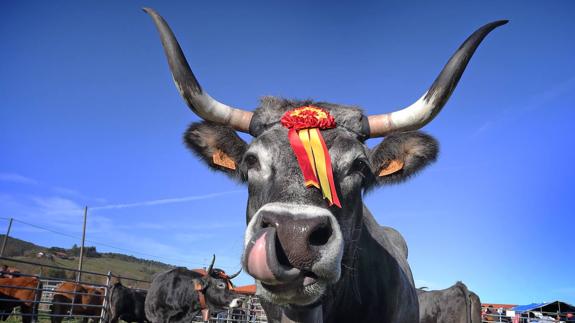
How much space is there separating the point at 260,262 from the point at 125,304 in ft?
57.4

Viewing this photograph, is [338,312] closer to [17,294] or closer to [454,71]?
[454,71]

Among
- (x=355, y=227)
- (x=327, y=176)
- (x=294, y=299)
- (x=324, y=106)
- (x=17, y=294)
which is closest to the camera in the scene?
(x=294, y=299)

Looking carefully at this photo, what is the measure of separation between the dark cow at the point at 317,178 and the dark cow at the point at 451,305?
441 cm

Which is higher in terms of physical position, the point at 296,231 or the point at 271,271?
the point at 296,231

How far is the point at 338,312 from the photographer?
11.6 ft

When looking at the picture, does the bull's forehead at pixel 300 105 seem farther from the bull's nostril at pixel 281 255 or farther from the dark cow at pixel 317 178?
the bull's nostril at pixel 281 255

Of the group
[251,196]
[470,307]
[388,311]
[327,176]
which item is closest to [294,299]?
[327,176]

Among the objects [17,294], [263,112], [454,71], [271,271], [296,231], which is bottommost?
[17,294]

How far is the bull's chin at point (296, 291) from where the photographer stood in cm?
245

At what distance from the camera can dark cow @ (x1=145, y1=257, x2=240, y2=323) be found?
14617 millimetres

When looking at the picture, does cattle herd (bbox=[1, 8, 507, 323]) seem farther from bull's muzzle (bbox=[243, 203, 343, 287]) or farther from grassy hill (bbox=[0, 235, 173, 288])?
grassy hill (bbox=[0, 235, 173, 288])

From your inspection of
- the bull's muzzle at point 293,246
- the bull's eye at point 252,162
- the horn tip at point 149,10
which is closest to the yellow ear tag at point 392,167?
the bull's eye at point 252,162

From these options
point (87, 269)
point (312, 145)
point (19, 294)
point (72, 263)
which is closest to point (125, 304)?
point (19, 294)

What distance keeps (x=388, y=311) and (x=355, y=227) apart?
109 centimetres
